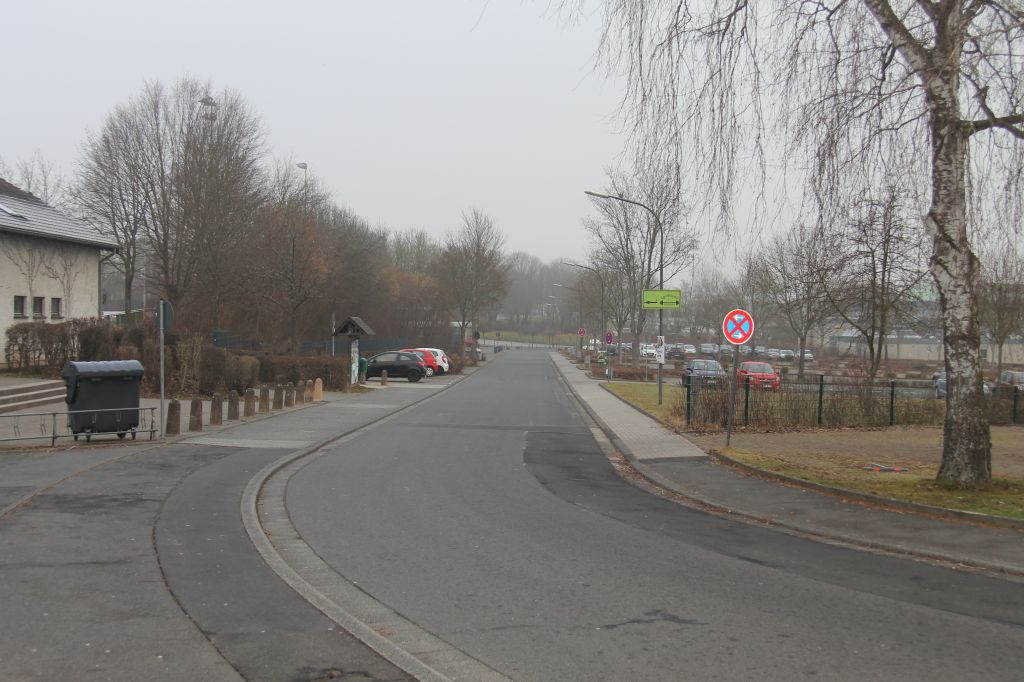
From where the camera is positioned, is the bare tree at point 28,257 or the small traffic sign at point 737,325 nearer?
the small traffic sign at point 737,325

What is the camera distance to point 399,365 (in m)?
43.7

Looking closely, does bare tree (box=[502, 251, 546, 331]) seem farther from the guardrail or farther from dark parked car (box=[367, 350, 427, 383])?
the guardrail

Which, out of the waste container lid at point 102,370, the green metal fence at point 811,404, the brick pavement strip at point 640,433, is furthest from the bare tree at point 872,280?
the waste container lid at point 102,370

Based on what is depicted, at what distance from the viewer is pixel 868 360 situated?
2800 centimetres

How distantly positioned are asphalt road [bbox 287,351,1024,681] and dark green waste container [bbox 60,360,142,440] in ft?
16.3

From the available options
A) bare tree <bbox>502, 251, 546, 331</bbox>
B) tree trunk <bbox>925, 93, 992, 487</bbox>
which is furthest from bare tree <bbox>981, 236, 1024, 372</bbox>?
bare tree <bbox>502, 251, 546, 331</bbox>

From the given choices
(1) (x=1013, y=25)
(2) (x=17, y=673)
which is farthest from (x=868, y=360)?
(2) (x=17, y=673)

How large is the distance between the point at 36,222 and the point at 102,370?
18206 millimetres

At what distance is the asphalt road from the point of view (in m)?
4.85

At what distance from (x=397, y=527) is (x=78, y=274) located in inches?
1083

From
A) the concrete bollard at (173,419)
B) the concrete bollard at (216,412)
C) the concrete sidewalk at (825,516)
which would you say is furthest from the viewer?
the concrete bollard at (216,412)

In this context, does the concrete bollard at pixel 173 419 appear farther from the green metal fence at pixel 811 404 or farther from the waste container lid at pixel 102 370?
the green metal fence at pixel 811 404

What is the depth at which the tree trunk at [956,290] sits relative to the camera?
9.56 metres

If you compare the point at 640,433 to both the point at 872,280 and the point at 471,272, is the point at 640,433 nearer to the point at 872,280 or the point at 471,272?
the point at 872,280
